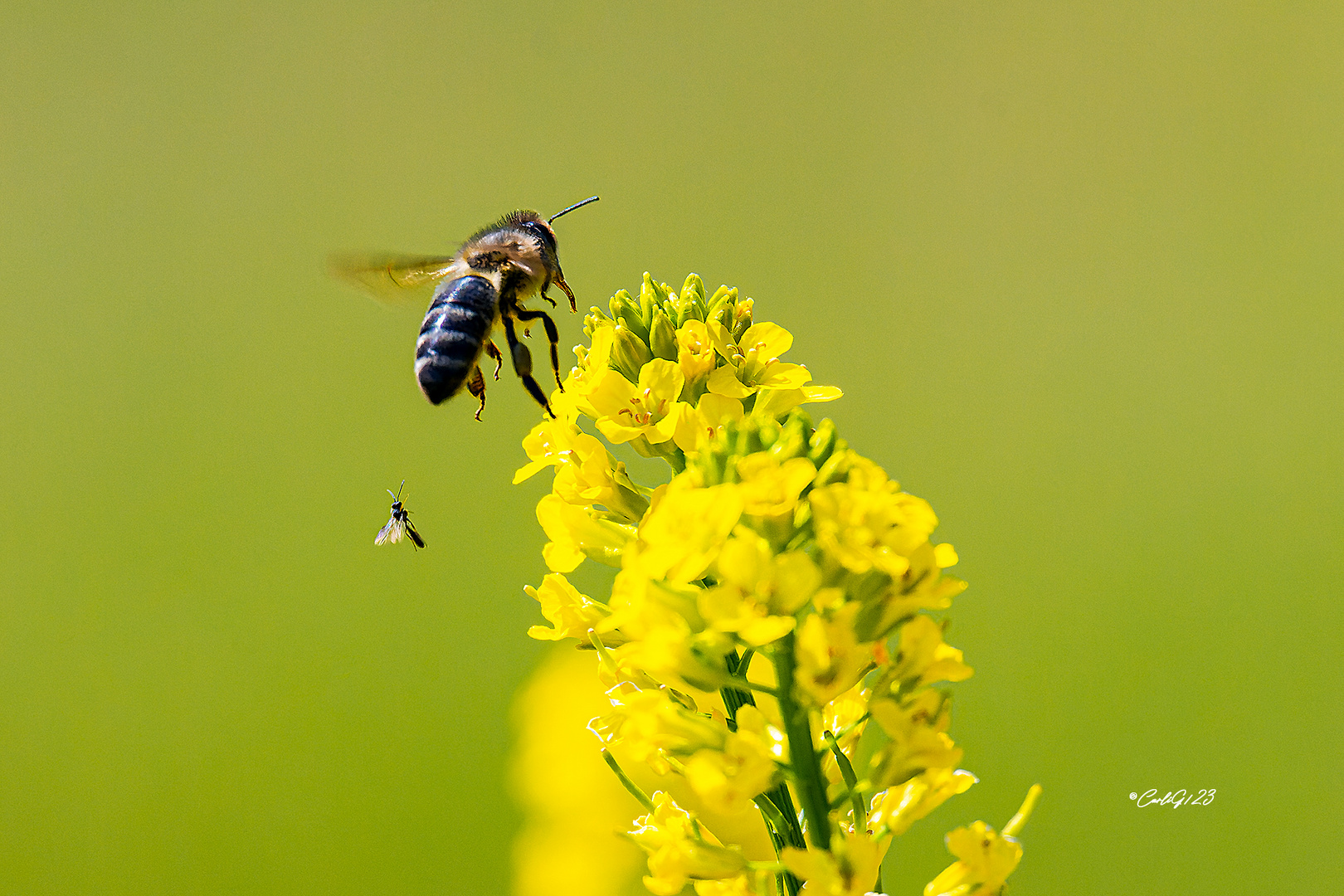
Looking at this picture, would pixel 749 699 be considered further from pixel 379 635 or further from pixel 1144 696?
pixel 379 635

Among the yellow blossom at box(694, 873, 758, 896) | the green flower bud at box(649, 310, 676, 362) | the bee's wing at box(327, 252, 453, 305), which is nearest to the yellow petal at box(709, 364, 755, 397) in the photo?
the green flower bud at box(649, 310, 676, 362)

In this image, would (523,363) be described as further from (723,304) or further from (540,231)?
(540,231)

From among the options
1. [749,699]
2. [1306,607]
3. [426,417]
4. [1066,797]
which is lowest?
[1066,797]

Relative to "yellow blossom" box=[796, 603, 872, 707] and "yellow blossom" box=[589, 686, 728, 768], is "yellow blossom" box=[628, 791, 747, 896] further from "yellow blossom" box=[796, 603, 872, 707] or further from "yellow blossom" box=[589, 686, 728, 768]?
"yellow blossom" box=[796, 603, 872, 707]

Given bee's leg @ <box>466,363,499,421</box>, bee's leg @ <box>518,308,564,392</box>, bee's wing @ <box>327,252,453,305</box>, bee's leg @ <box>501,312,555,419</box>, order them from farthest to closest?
bee's wing @ <box>327,252,453,305</box> < bee's leg @ <box>466,363,499,421</box> < bee's leg @ <box>518,308,564,392</box> < bee's leg @ <box>501,312,555,419</box>

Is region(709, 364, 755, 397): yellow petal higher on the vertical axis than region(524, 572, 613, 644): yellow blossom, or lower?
higher

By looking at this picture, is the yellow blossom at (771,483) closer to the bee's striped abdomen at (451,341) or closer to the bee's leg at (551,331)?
the bee's leg at (551,331)

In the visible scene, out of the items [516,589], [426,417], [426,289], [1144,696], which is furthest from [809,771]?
[426,417]
